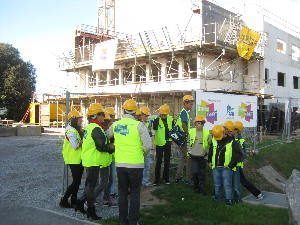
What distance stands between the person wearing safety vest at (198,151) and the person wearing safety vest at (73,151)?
9.17 ft

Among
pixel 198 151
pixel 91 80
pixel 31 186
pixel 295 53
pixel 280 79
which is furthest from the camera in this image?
pixel 91 80

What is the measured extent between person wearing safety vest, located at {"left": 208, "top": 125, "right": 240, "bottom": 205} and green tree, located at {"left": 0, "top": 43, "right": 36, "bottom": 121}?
111ft

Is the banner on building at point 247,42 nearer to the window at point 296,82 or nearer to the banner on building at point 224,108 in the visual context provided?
the window at point 296,82

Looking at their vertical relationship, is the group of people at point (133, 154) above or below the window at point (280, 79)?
below

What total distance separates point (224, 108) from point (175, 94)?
29.6 ft

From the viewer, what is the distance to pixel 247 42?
26672 mm

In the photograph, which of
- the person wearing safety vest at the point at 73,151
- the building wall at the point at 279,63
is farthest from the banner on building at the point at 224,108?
the building wall at the point at 279,63

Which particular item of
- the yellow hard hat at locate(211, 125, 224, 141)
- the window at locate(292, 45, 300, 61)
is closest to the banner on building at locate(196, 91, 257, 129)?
the yellow hard hat at locate(211, 125, 224, 141)

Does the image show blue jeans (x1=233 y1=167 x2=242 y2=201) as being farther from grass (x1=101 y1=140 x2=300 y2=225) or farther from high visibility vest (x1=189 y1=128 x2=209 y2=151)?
high visibility vest (x1=189 y1=128 x2=209 y2=151)

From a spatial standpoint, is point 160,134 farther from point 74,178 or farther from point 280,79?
point 280,79

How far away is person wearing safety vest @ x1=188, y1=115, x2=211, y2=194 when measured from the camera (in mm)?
8969

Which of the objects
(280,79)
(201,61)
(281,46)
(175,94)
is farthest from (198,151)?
(281,46)

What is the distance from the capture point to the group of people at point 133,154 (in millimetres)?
6211

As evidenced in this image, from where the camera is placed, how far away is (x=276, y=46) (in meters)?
30.2
